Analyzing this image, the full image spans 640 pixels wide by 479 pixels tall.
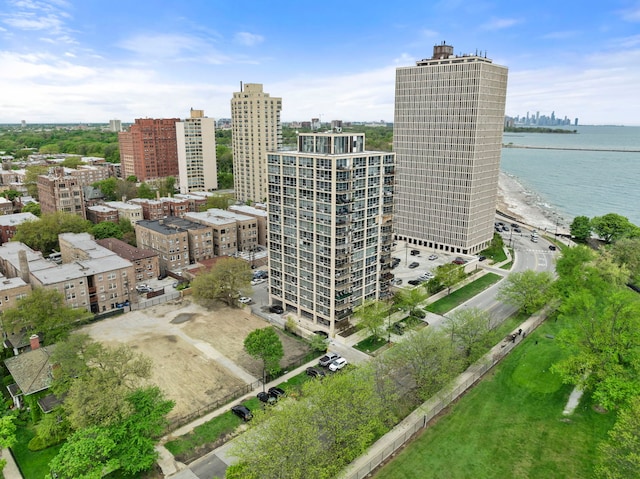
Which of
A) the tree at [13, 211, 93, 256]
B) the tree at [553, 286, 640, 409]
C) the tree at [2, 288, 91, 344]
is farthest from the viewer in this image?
the tree at [13, 211, 93, 256]

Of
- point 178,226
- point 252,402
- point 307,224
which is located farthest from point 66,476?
point 178,226

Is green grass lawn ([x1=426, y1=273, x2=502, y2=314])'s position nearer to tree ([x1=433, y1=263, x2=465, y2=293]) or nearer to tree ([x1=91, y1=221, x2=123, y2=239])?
tree ([x1=433, y1=263, x2=465, y2=293])

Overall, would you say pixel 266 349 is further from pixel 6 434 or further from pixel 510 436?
pixel 510 436

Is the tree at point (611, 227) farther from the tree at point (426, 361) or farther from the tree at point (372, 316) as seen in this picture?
the tree at point (426, 361)

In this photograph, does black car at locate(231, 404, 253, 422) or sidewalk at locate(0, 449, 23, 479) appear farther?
black car at locate(231, 404, 253, 422)

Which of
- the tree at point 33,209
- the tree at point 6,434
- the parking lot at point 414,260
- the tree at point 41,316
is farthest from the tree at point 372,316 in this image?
the tree at point 33,209

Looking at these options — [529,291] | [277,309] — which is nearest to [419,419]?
[277,309]

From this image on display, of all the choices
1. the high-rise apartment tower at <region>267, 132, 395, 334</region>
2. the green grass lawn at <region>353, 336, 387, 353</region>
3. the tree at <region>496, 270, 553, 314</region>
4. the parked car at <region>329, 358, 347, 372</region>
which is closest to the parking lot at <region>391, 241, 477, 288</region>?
the tree at <region>496, 270, 553, 314</region>
